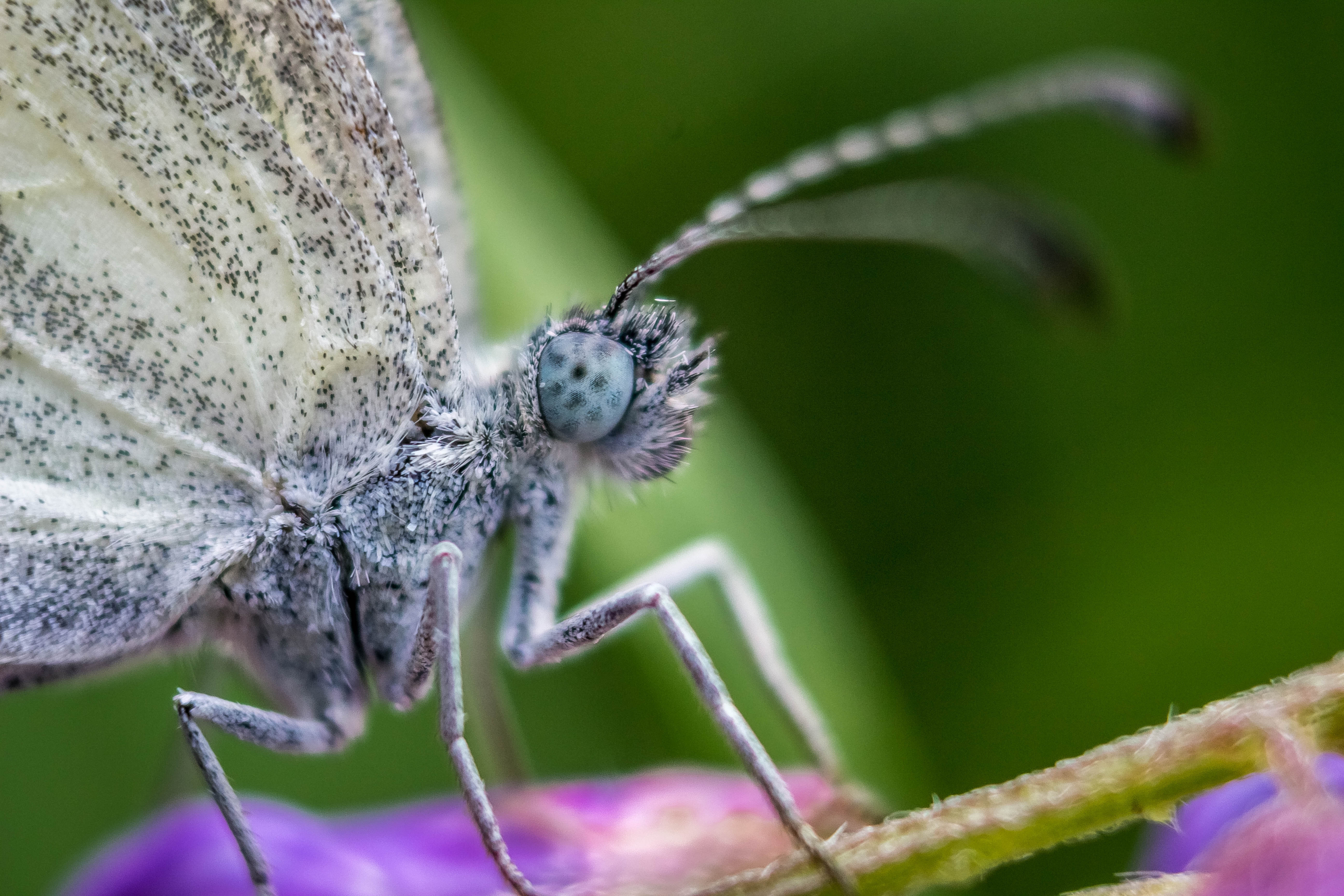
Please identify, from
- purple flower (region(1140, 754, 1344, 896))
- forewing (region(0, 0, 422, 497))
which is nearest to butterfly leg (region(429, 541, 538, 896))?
forewing (region(0, 0, 422, 497))

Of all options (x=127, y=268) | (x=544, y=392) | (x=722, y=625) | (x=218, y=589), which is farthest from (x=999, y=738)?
(x=127, y=268)

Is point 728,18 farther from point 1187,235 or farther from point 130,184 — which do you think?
point 130,184

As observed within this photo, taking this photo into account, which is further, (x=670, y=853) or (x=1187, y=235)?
(x=1187, y=235)

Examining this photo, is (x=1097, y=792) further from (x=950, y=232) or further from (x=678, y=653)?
(x=950, y=232)

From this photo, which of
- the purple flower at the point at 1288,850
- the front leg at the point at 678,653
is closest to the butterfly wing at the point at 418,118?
the front leg at the point at 678,653

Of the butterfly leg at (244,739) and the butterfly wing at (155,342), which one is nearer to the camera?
the butterfly leg at (244,739)

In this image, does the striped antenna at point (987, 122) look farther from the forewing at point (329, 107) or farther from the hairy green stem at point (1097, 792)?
the hairy green stem at point (1097, 792)

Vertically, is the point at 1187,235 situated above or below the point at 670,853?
above
